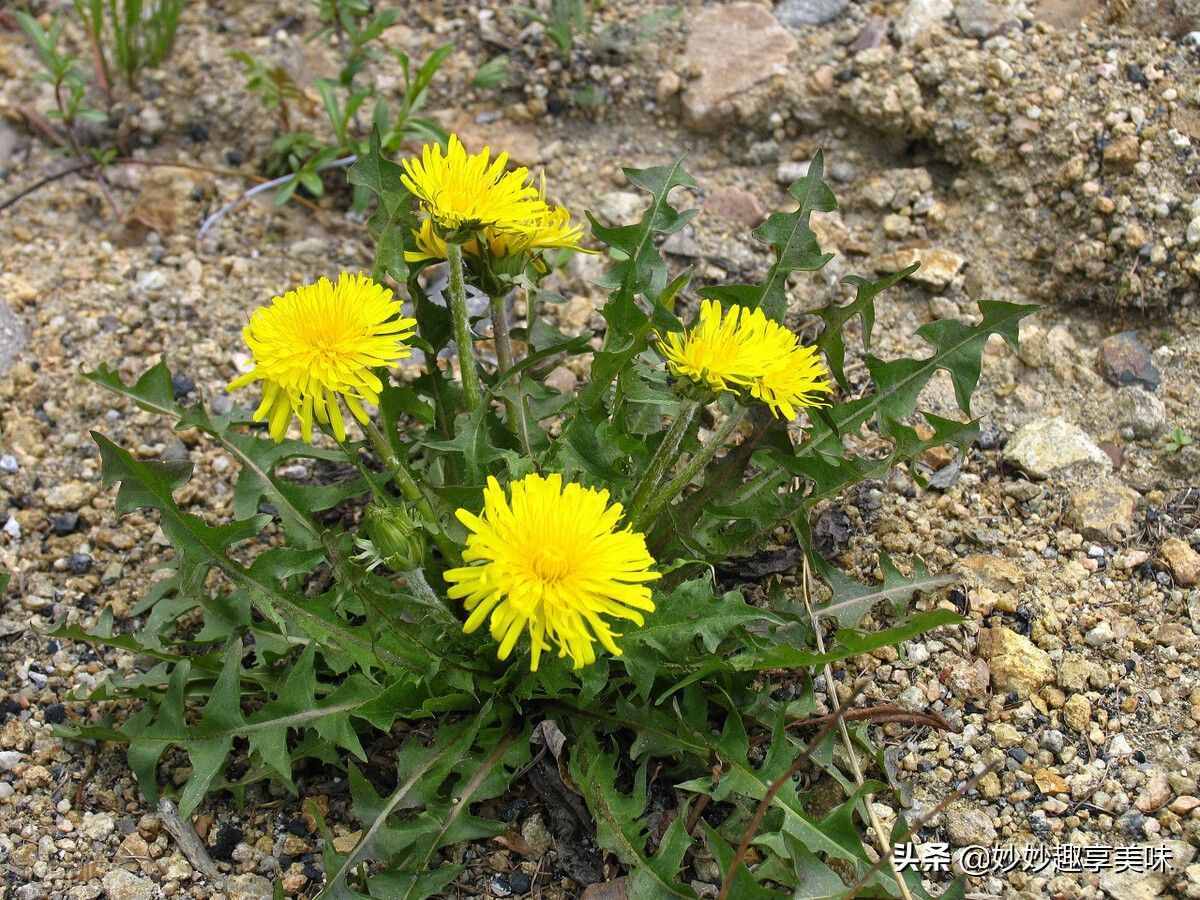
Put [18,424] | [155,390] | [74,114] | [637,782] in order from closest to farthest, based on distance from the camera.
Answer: [637,782]
[155,390]
[18,424]
[74,114]

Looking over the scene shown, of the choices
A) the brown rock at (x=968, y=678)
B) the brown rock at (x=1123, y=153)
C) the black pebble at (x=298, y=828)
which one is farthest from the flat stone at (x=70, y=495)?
the brown rock at (x=1123, y=153)

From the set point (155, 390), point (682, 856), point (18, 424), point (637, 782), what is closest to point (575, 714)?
point (637, 782)

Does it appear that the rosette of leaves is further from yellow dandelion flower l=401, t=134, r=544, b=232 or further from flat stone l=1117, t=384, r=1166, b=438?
flat stone l=1117, t=384, r=1166, b=438

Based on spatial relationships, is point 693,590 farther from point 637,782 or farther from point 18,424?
point 18,424

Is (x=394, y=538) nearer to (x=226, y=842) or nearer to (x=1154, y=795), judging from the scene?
(x=226, y=842)

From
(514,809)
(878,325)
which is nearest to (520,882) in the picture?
(514,809)

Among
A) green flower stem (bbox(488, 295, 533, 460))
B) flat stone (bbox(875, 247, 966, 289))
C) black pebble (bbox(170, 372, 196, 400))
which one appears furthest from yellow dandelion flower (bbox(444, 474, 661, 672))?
flat stone (bbox(875, 247, 966, 289))
